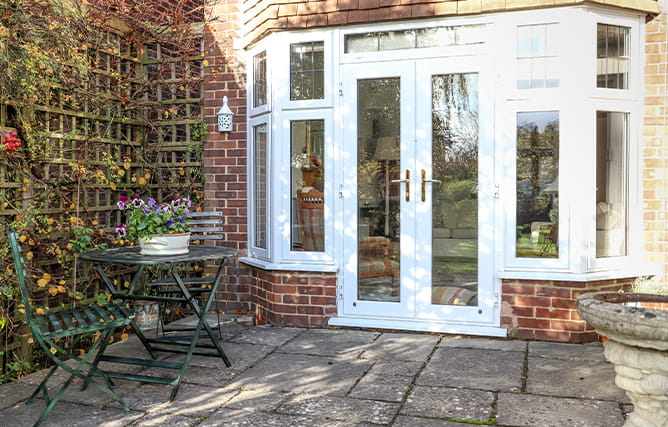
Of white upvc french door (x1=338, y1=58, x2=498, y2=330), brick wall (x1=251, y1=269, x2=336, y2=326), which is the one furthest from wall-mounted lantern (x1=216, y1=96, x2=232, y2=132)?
brick wall (x1=251, y1=269, x2=336, y2=326)

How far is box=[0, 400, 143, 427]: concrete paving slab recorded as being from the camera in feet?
9.89

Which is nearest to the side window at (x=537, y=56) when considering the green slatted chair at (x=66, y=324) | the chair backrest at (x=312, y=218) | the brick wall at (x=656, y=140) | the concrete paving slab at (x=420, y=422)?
the brick wall at (x=656, y=140)

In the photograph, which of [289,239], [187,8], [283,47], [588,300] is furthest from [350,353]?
[187,8]

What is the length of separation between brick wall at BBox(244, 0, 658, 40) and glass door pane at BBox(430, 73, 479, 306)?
0.52 meters

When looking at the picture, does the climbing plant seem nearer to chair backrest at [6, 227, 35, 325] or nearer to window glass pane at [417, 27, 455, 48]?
chair backrest at [6, 227, 35, 325]

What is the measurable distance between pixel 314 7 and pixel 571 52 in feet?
6.78

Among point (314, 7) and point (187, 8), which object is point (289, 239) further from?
point (187, 8)

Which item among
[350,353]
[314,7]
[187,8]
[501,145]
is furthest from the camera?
[187,8]

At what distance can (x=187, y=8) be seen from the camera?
6980 mm

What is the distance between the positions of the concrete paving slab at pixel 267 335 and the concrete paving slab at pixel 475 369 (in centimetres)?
121

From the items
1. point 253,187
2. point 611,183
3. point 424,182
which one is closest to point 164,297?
point 253,187

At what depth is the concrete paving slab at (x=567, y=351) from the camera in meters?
4.11

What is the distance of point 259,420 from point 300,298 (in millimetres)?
2059

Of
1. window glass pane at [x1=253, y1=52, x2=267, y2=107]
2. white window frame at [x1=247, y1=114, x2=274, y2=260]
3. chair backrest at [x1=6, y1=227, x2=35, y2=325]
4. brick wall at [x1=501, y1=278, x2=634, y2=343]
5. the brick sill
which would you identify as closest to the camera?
chair backrest at [x1=6, y1=227, x2=35, y2=325]
